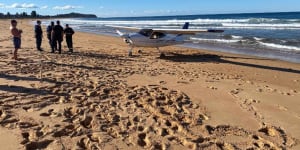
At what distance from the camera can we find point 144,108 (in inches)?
275

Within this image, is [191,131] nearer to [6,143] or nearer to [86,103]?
[86,103]

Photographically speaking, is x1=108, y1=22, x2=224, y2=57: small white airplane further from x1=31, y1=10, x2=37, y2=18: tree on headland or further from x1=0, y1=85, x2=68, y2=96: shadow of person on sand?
x1=31, y1=10, x2=37, y2=18: tree on headland

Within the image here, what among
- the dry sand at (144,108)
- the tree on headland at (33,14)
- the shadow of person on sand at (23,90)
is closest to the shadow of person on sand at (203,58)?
the dry sand at (144,108)

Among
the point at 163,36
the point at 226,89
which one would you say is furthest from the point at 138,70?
the point at 163,36

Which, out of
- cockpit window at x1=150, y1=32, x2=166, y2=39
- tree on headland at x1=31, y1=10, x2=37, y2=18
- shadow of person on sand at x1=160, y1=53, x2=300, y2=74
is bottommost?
shadow of person on sand at x1=160, y1=53, x2=300, y2=74

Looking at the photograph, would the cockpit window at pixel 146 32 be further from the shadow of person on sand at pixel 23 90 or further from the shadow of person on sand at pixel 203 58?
the shadow of person on sand at pixel 23 90

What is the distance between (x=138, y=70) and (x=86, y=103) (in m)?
4.87

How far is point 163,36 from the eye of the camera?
55.9 ft

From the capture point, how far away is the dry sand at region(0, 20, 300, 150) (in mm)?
5277

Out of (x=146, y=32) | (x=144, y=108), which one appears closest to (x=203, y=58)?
(x=146, y=32)


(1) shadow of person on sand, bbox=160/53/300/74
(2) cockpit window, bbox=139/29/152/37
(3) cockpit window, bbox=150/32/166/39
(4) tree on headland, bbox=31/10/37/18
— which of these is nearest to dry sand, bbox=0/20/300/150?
(1) shadow of person on sand, bbox=160/53/300/74

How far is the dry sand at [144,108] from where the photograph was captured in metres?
5.28

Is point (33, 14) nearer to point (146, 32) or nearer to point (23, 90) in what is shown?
point (146, 32)

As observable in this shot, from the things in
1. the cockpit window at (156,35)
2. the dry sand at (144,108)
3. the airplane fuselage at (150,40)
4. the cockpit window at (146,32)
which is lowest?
the dry sand at (144,108)
